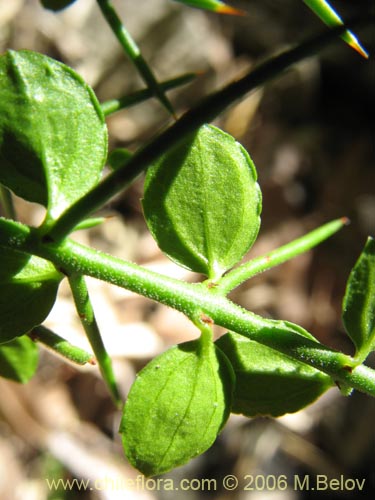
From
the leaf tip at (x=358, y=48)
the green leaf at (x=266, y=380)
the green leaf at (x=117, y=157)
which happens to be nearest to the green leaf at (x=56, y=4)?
the green leaf at (x=117, y=157)

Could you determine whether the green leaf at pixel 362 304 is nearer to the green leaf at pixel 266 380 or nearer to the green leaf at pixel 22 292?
the green leaf at pixel 266 380

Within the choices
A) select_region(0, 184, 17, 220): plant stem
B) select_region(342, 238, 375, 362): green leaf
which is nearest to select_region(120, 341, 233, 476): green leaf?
select_region(342, 238, 375, 362): green leaf

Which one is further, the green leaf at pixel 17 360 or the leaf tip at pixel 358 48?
the green leaf at pixel 17 360

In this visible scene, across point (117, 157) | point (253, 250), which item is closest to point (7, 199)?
point (117, 157)

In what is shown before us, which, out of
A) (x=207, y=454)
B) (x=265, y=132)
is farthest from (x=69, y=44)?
(x=207, y=454)

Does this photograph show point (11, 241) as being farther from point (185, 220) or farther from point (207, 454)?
point (207, 454)

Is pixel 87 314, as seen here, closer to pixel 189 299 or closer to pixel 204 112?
pixel 189 299
